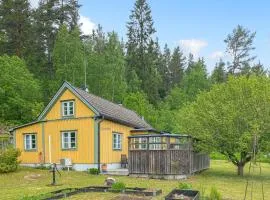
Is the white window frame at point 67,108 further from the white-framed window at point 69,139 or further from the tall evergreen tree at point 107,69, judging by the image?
the tall evergreen tree at point 107,69

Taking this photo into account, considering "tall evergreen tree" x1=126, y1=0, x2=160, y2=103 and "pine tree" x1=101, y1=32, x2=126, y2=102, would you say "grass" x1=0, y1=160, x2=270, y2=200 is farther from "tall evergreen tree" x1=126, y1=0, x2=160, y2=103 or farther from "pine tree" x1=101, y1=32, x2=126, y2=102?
"tall evergreen tree" x1=126, y1=0, x2=160, y2=103

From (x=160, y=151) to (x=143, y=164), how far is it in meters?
1.25

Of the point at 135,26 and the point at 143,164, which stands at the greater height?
the point at 135,26

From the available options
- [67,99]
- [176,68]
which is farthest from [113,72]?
[176,68]

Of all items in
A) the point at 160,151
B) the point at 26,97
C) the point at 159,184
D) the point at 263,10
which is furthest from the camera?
the point at 26,97

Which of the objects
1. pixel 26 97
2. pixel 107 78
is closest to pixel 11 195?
pixel 26 97

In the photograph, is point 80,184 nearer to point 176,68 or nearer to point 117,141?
point 117,141

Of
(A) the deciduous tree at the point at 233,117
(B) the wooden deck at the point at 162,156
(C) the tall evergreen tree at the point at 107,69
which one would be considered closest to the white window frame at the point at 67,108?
(B) the wooden deck at the point at 162,156

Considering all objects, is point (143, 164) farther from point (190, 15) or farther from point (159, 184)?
point (190, 15)

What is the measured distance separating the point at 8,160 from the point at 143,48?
4474cm

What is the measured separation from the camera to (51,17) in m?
50.1

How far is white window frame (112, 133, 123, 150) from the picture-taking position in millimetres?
24125

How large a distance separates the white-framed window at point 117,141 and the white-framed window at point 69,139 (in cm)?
253

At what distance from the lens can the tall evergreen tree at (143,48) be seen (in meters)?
62.1
